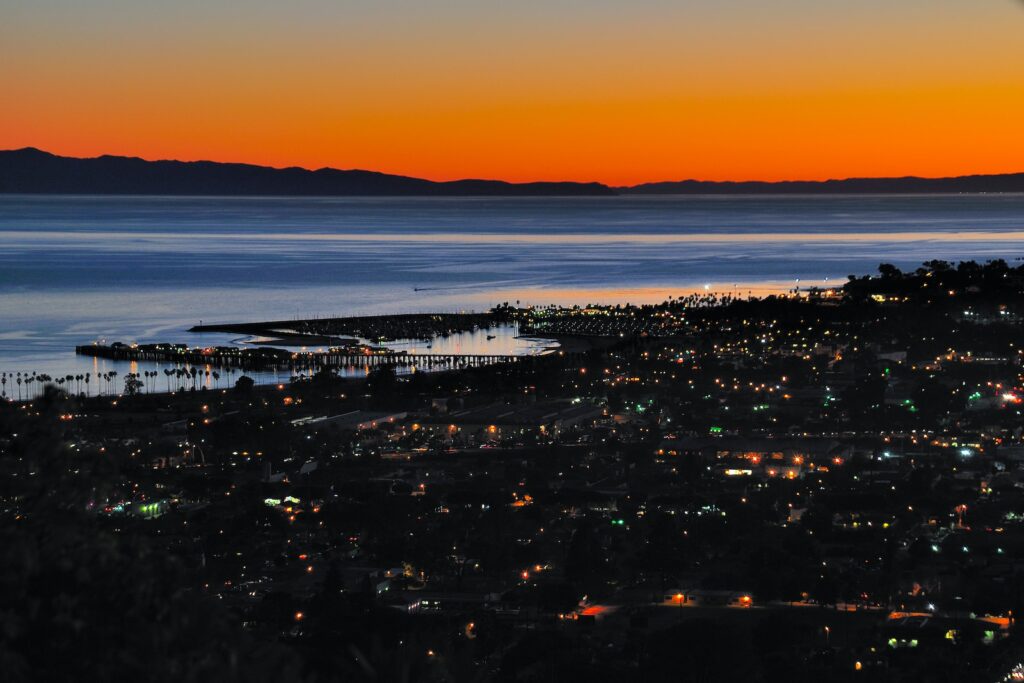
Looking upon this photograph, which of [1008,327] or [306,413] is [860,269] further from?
[306,413]

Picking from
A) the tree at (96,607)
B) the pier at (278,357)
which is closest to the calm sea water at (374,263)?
the pier at (278,357)

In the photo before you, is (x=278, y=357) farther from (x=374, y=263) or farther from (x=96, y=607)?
(x=374, y=263)

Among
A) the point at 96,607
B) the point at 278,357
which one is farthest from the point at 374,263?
the point at 96,607

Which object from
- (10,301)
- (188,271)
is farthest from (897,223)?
(10,301)

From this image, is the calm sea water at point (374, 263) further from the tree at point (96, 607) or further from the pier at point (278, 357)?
the tree at point (96, 607)

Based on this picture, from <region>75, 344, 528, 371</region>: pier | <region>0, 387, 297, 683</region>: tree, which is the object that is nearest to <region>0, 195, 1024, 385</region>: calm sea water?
<region>75, 344, 528, 371</region>: pier

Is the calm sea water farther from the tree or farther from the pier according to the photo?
the tree

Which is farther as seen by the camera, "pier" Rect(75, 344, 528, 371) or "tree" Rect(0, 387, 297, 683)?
"pier" Rect(75, 344, 528, 371)

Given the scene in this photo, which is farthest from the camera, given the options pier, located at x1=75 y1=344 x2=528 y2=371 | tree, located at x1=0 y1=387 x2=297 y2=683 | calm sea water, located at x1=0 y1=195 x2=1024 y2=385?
calm sea water, located at x1=0 y1=195 x2=1024 y2=385
